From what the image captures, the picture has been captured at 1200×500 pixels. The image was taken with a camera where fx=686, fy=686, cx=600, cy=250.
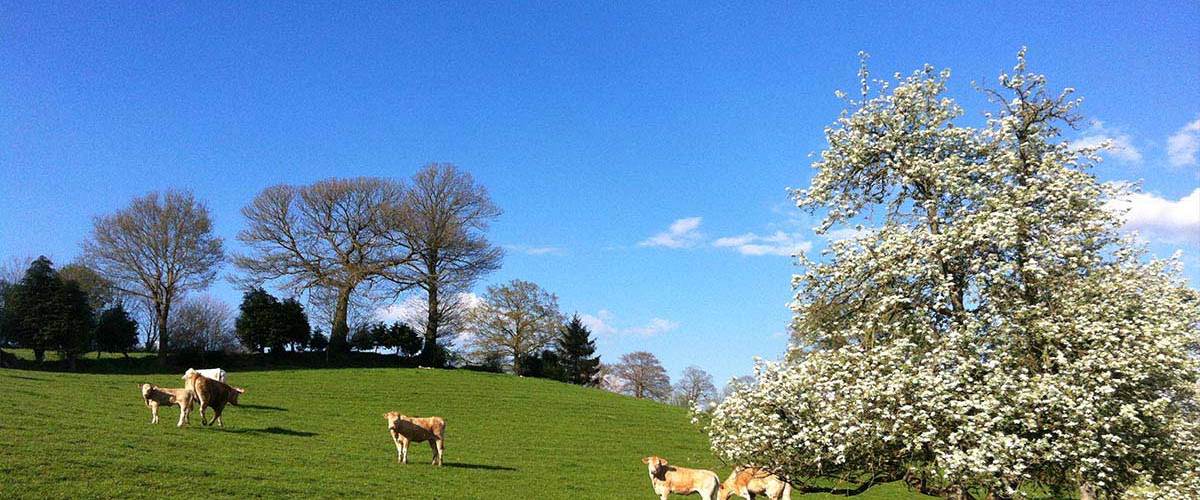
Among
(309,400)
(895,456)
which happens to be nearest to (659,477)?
(895,456)

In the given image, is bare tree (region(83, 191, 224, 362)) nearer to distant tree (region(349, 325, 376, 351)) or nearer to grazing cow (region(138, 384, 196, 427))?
distant tree (region(349, 325, 376, 351))

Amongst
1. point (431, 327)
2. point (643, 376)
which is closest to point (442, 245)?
point (431, 327)

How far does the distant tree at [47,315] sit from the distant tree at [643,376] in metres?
56.0

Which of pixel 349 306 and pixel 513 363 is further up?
pixel 349 306

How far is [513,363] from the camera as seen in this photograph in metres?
67.7

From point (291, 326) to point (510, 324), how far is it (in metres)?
19.9

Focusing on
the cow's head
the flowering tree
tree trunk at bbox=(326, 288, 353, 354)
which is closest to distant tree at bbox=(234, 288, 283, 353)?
tree trunk at bbox=(326, 288, 353, 354)

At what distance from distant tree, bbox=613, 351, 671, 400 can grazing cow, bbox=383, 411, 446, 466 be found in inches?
2622

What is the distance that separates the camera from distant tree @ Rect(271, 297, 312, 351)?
56.3 metres

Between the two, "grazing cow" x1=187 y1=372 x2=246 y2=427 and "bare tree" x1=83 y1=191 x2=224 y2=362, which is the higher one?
"bare tree" x1=83 y1=191 x2=224 y2=362

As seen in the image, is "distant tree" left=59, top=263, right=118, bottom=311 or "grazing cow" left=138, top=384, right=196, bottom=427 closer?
"grazing cow" left=138, top=384, right=196, bottom=427

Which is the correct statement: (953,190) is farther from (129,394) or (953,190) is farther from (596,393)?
(596,393)

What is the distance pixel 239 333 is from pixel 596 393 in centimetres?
2920

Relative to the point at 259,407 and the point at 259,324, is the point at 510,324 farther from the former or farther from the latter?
the point at 259,407
